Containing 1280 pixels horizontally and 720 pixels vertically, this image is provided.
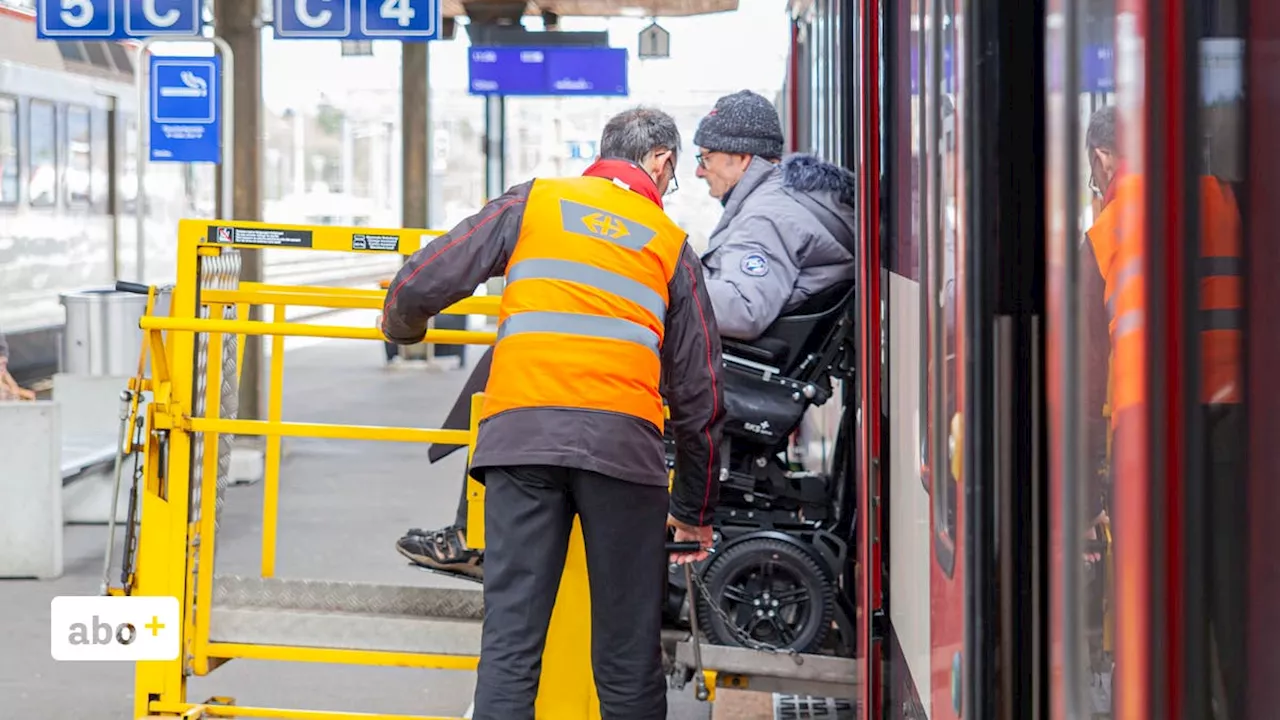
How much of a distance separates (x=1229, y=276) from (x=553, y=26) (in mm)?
19479

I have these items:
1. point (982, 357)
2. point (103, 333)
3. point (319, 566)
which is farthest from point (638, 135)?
point (103, 333)

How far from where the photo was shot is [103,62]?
1794cm

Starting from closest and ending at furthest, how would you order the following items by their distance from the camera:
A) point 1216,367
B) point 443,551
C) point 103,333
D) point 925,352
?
point 1216,367 < point 925,352 < point 443,551 < point 103,333

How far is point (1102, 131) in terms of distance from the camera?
4.71 feet

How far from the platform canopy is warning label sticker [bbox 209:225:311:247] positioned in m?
12.5

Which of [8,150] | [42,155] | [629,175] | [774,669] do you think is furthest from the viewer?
[42,155]

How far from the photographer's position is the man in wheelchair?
15.6 ft

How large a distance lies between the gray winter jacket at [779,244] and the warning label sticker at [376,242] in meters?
0.83

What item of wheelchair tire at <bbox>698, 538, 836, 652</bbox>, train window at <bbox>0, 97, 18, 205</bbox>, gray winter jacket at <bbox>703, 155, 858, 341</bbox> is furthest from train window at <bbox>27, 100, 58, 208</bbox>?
wheelchair tire at <bbox>698, 538, 836, 652</bbox>

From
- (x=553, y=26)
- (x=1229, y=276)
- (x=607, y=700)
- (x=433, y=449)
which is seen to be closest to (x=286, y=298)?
(x=433, y=449)

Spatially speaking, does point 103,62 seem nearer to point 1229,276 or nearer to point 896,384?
point 896,384

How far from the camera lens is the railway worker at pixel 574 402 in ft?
12.8

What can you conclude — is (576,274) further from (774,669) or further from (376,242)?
(774,669)

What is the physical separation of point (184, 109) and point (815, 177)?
20.8 feet
